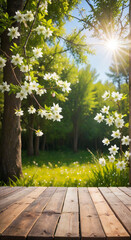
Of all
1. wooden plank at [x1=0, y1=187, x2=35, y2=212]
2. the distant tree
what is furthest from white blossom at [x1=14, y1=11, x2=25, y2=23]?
the distant tree

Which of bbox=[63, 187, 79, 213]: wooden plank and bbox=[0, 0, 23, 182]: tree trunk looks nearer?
bbox=[63, 187, 79, 213]: wooden plank

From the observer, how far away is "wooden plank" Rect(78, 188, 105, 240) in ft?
5.30

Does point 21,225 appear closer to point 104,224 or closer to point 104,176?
point 104,224

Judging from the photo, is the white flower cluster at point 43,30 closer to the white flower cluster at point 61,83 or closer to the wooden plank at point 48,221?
the white flower cluster at point 61,83

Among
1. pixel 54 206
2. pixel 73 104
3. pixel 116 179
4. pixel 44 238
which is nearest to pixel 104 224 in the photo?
pixel 44 238

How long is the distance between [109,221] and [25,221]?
30.6 inches

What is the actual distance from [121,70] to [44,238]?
25.8m

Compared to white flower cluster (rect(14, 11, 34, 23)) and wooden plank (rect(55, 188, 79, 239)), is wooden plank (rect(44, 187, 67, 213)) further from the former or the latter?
white flower cluster (rect(14, 11, 34, 23))

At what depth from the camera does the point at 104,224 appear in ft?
5.99

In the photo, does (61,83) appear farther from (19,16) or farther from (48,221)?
(48,221)

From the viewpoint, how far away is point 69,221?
1.90 meters

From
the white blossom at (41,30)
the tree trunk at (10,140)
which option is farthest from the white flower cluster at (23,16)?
the tree trunk at (10,140)

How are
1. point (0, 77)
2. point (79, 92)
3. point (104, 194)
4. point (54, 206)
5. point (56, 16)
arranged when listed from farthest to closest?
point (79, 92) < point (0, 77) < point (56, 16) < point (104, 194) < point (54, 206)

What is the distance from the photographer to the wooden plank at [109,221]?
1625 millimetres
